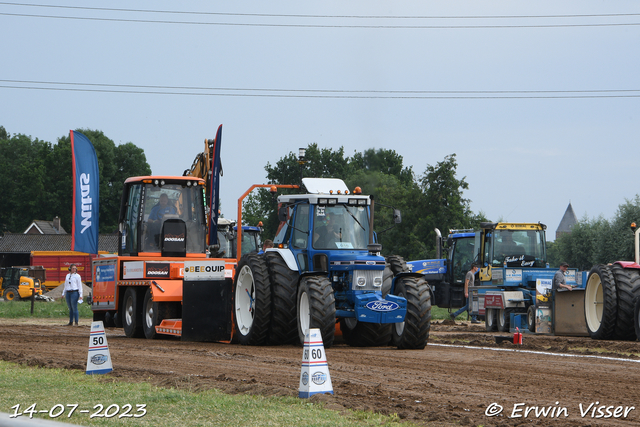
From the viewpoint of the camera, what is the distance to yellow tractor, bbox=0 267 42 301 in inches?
1833

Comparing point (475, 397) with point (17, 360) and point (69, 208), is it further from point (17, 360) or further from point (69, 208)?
point (69, 208)

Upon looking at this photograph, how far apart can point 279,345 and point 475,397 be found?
6681 millimetres

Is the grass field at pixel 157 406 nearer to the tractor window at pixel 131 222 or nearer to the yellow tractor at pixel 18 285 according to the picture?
the tractor window at pixel 131 222

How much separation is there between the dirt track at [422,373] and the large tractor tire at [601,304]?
2.21 feet

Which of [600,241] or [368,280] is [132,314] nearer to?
[368,280]

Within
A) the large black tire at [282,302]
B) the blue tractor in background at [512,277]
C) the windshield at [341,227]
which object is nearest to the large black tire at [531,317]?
the blue tractor in background at [512,277]

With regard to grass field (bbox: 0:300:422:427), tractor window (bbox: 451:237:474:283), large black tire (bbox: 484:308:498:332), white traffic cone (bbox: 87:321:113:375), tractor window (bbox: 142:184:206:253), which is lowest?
large black tire (bbox: 484:308:498:332)

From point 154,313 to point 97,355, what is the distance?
6532 millimetres

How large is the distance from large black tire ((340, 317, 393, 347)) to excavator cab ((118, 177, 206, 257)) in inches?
199

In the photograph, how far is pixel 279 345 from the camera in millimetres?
14266

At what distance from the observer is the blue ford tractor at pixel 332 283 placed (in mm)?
13117

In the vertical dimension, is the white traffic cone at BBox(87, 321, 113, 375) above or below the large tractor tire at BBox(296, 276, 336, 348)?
below

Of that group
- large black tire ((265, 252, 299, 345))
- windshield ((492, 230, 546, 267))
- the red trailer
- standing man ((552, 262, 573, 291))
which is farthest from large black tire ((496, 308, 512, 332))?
the red trailer

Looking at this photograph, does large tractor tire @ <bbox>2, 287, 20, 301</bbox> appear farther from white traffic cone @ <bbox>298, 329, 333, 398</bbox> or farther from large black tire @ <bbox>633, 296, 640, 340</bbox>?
white traffic cone @ <bbox>298, 329, 333, 398</bbox>
